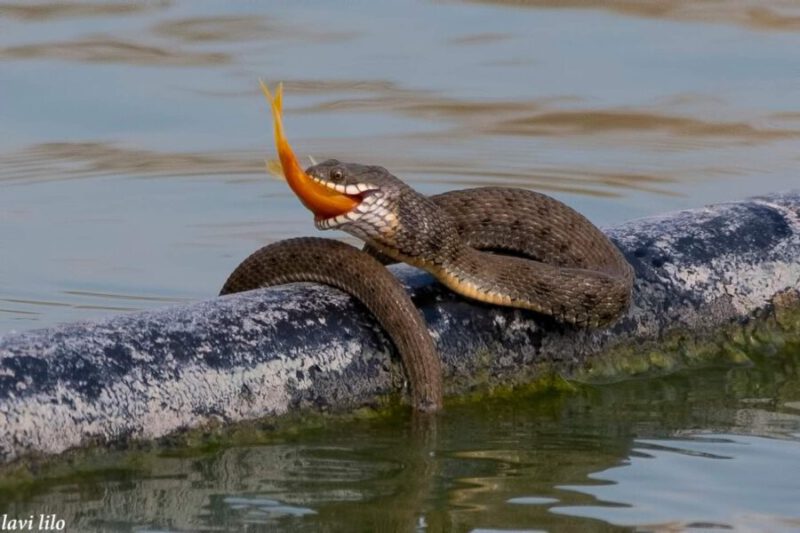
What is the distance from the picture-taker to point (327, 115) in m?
12.1

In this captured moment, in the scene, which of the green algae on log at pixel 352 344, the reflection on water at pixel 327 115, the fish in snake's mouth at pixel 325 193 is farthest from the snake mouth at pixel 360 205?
the reflection on water at pixel 327 115

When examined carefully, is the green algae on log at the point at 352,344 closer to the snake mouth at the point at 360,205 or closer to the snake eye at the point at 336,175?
the snake mouth at the point at 360,205

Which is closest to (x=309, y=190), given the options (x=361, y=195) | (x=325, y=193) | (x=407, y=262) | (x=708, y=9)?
(x=325, y=193)

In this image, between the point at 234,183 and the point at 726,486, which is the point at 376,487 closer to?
the point at 726,486

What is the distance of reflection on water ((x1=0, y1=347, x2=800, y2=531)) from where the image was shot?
559cm

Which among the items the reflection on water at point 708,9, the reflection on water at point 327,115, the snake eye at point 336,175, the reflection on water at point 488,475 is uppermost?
the reflection on water at point 708,9

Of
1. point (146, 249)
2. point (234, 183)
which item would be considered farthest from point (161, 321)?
point (234, 183)

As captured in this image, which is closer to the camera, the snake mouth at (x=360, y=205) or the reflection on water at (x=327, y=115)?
the snake mouth at (x=360, y=205)

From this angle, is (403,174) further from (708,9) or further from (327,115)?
(708,9)

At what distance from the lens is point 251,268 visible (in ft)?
23.0

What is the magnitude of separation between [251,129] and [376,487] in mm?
6122

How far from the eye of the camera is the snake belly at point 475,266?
21.6ft

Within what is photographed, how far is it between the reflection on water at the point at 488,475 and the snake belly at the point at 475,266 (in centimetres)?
29

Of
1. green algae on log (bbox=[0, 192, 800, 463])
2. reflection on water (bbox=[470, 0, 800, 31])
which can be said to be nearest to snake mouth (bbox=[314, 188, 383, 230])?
green algae on log (bbox=[0, 192, 800, 463])
